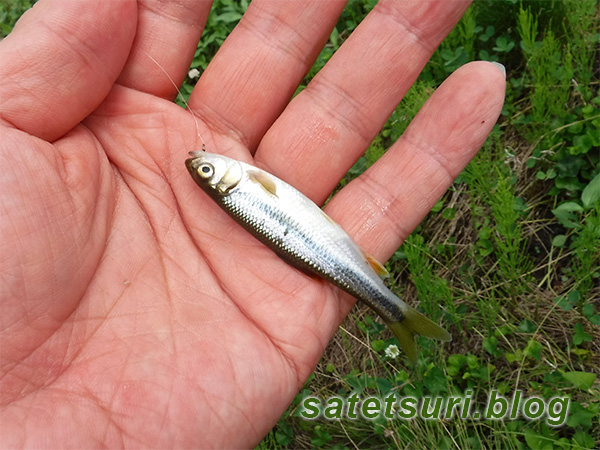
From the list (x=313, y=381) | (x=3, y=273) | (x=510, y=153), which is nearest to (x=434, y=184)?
(x=510, y=153)

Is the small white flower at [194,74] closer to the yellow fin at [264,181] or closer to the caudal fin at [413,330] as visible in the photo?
the yellow fin at [264,181]

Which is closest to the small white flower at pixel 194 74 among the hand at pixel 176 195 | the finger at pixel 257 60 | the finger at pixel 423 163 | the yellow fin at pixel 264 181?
the hand at pixel 176 195

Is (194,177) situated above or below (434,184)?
below

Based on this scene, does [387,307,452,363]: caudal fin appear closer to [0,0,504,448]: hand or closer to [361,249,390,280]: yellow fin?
[361,249,390,280]: yellow fin

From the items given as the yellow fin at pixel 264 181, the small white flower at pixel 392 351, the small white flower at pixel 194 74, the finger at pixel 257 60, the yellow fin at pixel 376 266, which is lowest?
the small white flower at pixel 392 351

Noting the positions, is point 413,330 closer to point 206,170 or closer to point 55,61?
point 206,170

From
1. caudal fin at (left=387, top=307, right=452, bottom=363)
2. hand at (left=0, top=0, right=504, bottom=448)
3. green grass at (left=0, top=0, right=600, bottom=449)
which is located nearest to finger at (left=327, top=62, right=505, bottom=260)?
hand at (left=0, top=0, right=504, bottom=448)

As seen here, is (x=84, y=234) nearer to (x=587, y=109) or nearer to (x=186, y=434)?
(x=186, y=434)
